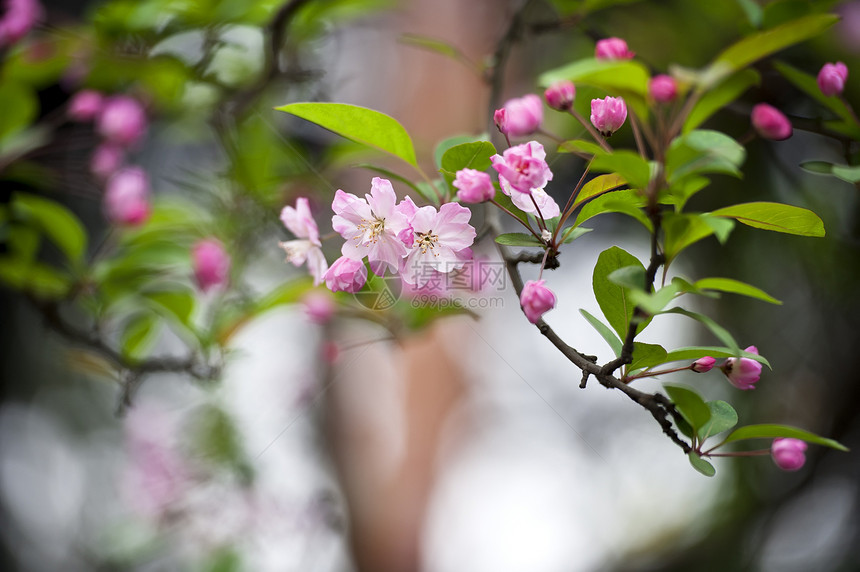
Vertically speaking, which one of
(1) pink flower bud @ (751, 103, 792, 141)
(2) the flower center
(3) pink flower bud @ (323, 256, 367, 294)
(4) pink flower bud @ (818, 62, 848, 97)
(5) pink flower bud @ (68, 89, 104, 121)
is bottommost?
(5) pink flower bud @ (68, 89, 104, 121)

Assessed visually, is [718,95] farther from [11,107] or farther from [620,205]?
[11,107]

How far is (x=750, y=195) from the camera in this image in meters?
1.53

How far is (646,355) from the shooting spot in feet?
1.70

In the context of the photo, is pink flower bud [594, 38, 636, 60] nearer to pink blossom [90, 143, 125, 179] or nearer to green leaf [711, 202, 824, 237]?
green leaf [711, 202, 824, 237]

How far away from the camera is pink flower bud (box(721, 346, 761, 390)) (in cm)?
53

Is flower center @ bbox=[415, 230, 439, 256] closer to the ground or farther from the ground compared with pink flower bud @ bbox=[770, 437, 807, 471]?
farther from the ground

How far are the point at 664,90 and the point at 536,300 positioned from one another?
174 millimetres

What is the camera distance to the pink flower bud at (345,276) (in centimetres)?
55

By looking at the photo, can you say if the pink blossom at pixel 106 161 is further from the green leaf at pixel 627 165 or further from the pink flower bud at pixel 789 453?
the pink flower bud at pixel 789 453

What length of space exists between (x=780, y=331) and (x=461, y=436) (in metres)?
0.96

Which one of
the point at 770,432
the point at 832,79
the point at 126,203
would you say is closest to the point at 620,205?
the point at 770,432

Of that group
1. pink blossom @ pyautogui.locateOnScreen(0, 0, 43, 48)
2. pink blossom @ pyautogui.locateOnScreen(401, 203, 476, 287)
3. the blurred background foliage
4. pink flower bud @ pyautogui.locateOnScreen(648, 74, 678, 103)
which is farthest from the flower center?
pink blossom @ pyautogui.locateOnScreen(0, 0, 43, 48)

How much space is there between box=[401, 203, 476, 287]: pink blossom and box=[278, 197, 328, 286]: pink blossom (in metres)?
0.12

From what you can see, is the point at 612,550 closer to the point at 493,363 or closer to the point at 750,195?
the point at 493,363
